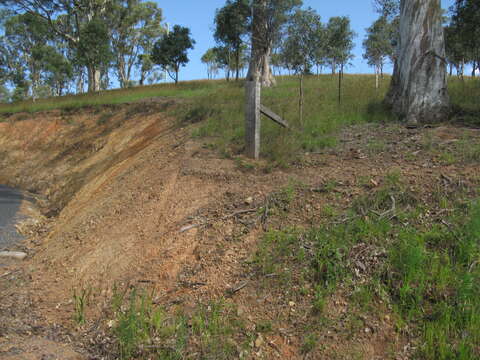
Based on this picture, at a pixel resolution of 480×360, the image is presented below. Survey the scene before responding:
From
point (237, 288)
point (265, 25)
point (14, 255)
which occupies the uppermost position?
point (265, 25)

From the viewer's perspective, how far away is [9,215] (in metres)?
7.98

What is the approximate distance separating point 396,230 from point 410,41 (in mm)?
5420

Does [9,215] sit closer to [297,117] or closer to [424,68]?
[297,117]

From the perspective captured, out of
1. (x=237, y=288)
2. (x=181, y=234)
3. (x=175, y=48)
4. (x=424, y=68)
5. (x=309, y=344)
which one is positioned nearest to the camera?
(x=309, y=344)

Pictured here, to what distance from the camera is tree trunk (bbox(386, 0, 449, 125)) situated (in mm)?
6965

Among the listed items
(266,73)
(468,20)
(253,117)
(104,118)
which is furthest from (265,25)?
(253,117)

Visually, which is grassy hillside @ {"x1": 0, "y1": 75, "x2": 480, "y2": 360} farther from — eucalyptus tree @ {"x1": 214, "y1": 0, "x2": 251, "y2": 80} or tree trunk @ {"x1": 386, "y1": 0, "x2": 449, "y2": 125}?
eucalyptus tree @ {"x1": 214, "y1": 0, "x2": 251, "y2": 80}

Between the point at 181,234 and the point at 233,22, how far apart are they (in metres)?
19.9

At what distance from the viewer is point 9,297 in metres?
4.18

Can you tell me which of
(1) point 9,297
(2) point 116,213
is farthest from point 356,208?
(1) point 9,297

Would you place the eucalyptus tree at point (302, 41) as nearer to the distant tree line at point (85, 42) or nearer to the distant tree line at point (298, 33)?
the distant tree line at point (298, 33)

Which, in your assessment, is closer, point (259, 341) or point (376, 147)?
point (259, 341)

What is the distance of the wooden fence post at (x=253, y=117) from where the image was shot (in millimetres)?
5684

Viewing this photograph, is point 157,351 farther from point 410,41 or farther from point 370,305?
point 410,41
